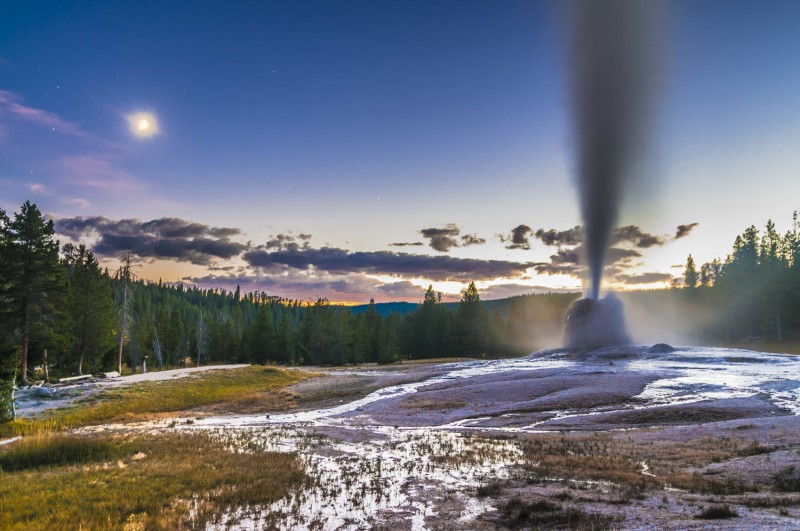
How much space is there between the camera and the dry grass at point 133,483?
1202cm

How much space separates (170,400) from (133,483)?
30.8m

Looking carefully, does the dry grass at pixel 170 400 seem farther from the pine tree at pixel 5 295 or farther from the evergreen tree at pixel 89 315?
the evergreen tree at pixel 89 315

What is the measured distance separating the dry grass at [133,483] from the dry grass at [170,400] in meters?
9.52

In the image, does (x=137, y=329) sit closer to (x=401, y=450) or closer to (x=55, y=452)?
(x=55, y=452)

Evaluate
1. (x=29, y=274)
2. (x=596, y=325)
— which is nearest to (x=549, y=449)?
(x=29, y=274)

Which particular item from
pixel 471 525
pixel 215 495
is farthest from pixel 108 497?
pixel 471 525

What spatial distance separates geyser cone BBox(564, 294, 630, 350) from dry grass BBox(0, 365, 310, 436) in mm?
47281

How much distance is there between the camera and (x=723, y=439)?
21078 millimetres

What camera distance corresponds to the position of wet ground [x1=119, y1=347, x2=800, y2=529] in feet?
39.4

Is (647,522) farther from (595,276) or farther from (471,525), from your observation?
(595,276)

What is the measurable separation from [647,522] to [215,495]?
41.5 ft

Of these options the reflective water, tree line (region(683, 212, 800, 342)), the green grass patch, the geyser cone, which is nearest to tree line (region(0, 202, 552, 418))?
the green grass patch

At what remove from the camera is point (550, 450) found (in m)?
21.3

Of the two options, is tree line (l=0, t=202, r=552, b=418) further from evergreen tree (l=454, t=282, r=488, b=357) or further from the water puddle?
the water puddle
